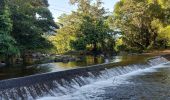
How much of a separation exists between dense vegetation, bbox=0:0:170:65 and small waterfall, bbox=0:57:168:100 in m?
4.32

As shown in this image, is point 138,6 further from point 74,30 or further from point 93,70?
point 93,70

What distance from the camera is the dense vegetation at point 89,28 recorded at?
71.1 feet

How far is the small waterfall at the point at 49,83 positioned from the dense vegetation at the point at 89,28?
14.2 feet

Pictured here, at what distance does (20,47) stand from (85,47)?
1361 centimetres

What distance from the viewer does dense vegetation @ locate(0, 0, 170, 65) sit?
21.7 meters

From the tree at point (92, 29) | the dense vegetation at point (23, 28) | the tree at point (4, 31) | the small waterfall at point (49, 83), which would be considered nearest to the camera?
the small waterfall at point (49, 83)

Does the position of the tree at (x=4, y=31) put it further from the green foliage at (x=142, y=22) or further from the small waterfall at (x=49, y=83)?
the green foliage at (x=142, y=22)

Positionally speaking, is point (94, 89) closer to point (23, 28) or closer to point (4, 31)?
point (4, 31)

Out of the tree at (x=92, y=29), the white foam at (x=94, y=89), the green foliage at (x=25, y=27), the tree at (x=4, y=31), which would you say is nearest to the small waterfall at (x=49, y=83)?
the white foam at (x=94, y=89)

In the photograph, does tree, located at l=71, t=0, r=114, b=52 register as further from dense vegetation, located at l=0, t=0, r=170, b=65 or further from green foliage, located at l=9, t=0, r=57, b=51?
green foliage, located at l=9, t=0, r=57, b=51

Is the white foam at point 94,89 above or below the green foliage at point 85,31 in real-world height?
below

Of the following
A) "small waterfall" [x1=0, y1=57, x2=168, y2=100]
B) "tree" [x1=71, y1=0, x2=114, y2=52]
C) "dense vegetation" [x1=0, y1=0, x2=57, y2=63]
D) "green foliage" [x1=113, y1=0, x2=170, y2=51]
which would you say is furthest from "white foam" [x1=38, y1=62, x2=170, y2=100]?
"green foliage" [x1=113, y1=0, x2=170, y2=51]

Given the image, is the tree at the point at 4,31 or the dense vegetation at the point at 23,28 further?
the dense vegetation at the point at 23,28

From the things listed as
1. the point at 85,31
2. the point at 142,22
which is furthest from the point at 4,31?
the point at 142,22
